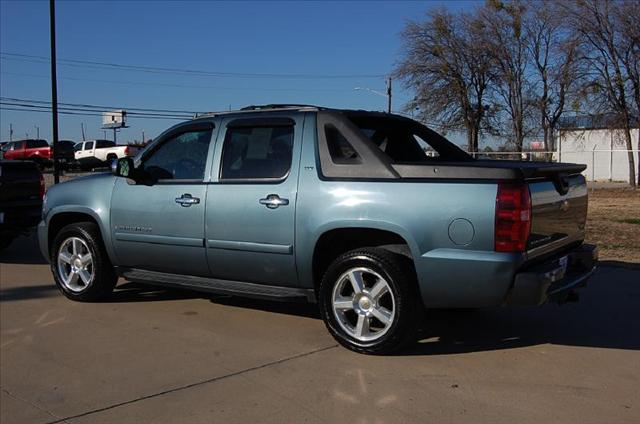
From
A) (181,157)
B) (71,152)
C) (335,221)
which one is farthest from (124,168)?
(71,152)

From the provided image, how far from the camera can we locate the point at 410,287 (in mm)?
4562

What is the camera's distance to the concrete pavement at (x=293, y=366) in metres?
3.81

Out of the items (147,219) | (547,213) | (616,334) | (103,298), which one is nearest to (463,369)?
(547,213)

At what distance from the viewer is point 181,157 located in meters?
5.89

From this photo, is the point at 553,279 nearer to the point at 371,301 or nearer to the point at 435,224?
the point at 435,224

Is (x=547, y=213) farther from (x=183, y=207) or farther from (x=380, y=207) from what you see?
(x=183, y=207)

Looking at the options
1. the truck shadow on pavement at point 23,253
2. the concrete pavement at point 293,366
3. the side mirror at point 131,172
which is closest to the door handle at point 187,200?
the side mirror at point 131,172

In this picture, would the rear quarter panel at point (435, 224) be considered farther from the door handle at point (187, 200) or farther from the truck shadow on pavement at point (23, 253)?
the truck shadow on pavement at point (23, 253)

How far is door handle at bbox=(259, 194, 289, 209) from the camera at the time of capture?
5008mm

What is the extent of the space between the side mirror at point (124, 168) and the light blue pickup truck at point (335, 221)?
Answer: 18 mm

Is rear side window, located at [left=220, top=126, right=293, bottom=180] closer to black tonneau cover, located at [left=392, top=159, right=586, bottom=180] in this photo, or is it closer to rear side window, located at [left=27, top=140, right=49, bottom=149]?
black tonneau cover, located at [left=392, top=159, right=586, bottom=180]

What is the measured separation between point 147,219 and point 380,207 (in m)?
2.39

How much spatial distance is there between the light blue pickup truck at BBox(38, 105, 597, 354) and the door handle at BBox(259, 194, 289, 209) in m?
0.01

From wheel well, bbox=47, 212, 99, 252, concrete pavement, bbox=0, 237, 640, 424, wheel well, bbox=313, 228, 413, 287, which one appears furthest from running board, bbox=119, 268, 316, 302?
wheel well, bbox=47, 212, 99, 252
